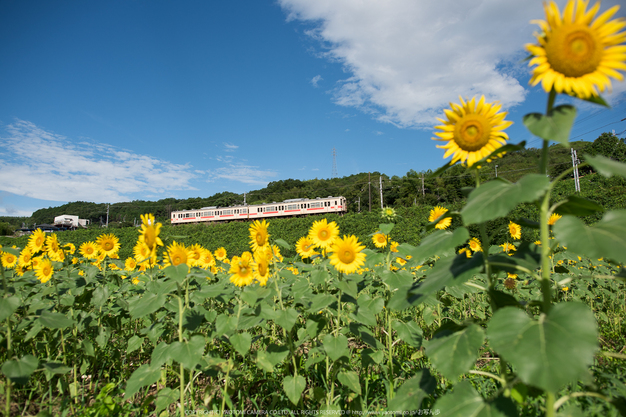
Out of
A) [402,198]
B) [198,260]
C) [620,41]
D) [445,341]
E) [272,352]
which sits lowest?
[272,352]

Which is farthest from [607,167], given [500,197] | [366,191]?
[366,191]

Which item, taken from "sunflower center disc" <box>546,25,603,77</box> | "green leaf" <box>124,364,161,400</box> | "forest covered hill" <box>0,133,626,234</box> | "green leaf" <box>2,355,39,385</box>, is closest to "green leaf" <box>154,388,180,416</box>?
"green leaf" <box>124,364,161,400</box>

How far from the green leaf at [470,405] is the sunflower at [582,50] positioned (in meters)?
1.02

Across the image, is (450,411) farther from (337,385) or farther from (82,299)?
(82,299)

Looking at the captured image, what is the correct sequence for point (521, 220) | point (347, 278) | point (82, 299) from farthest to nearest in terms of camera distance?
point (82, 299)
point (347, 278)
point (521, 220)

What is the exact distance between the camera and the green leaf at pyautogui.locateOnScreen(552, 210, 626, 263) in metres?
0.71

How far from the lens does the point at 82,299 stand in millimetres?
2828

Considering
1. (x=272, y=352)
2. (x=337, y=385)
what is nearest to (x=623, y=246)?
(x=272, y=352)

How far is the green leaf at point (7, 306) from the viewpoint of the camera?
1.53 meters

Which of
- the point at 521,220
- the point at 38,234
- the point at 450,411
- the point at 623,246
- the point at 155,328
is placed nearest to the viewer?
the point at 623,246

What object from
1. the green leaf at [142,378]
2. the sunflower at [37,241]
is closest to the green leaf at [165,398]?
the green leaf at [142,378]

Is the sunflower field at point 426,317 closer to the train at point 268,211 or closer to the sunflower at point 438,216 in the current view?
the sunflower at point 438,216

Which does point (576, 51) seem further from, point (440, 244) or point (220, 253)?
point (220, 253)

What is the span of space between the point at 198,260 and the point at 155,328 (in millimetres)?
1031
